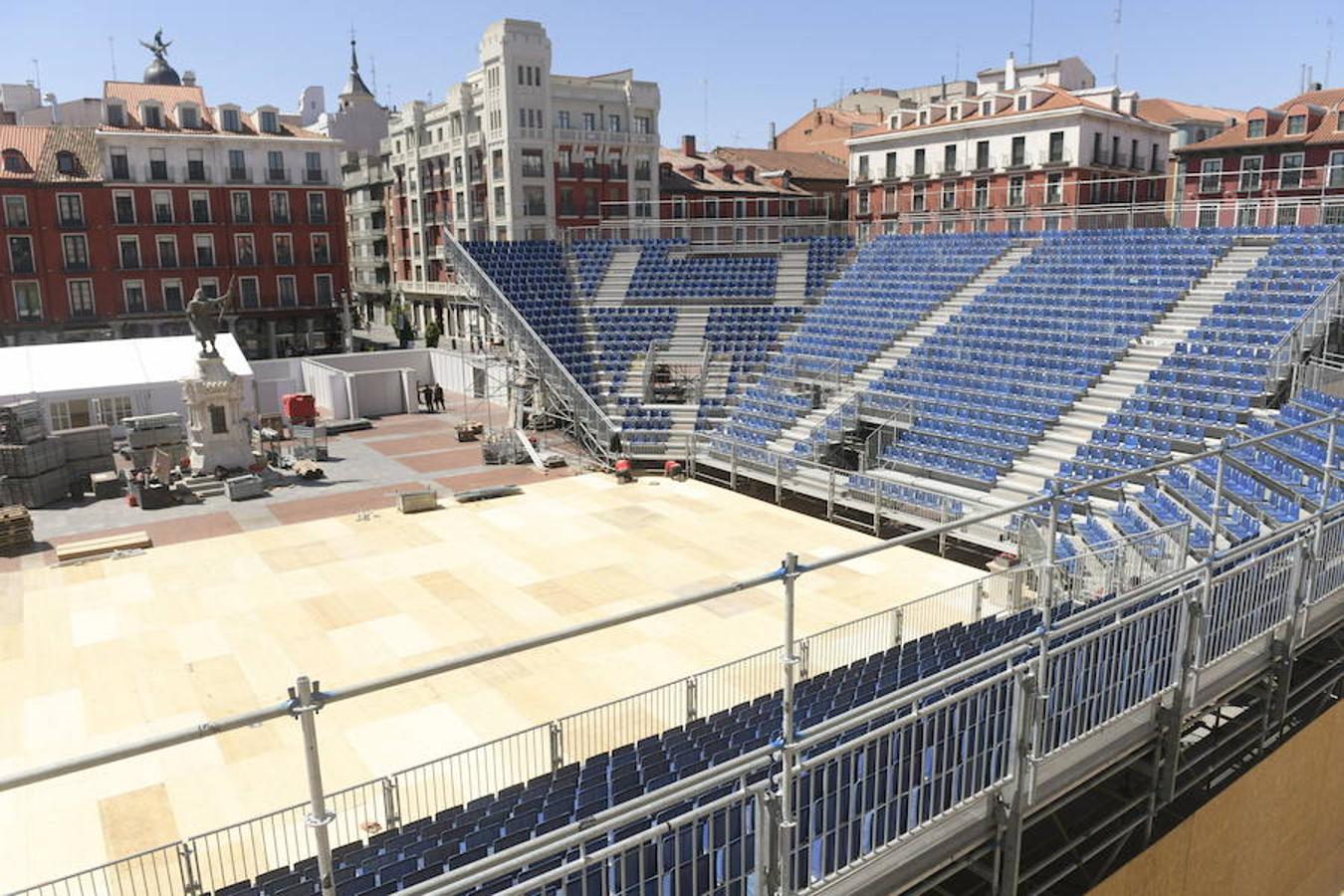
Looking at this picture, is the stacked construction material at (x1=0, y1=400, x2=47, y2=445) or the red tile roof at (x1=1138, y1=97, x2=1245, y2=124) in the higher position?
the red tile roof at (x1=1138, y1=97, x2=1245, y2=124)

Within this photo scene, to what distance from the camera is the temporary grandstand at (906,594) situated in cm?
787

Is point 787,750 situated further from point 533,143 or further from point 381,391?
point 533,143

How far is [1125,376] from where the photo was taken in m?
27.1

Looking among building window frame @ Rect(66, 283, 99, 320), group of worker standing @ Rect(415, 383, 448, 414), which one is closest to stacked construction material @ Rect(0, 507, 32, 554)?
group of worker standing @ Rect(415, 383, 448, 414)

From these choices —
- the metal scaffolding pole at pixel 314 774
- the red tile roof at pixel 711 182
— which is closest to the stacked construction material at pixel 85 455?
the metal scaffolding pole at pixel 314 774

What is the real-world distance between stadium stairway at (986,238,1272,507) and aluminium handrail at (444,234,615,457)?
14.7 meters

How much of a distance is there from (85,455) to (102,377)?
5.97 meters

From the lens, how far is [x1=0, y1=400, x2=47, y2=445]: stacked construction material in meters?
28.7

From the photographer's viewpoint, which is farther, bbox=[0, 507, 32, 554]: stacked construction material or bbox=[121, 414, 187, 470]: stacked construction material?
bbox=[121, 414, 187, 470]: stacked construction material

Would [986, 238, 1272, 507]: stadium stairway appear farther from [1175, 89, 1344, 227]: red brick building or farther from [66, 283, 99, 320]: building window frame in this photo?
[66, 283, 99, 320]: building window frame

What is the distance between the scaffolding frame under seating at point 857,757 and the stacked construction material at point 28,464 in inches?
882

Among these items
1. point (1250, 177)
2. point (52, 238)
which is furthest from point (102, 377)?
point (1250, 177)

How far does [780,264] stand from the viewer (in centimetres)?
4381

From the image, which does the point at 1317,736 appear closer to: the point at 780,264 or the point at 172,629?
the point at 172,629
